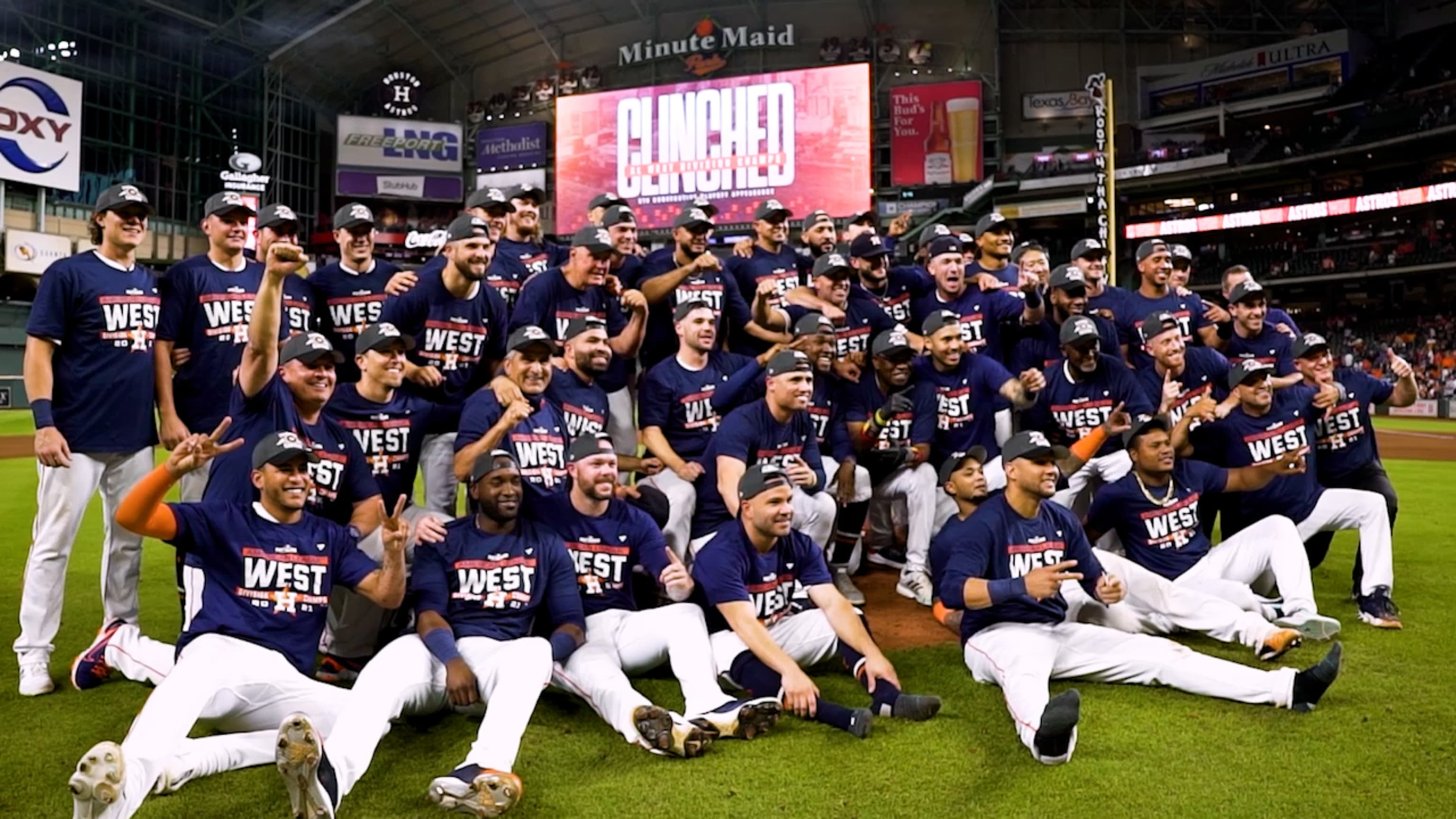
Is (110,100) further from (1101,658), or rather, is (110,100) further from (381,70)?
(1101,658)

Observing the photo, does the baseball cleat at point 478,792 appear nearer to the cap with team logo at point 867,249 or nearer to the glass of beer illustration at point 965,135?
the cap with team logo at point 867,249

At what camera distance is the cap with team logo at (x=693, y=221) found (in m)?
7.21

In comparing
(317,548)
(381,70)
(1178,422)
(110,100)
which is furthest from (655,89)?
(317,548)

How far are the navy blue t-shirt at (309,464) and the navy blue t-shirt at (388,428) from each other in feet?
0.69

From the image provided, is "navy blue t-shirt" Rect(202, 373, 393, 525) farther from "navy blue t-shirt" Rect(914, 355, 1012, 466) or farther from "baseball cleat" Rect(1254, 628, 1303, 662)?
"baseball cleat" Rect(1254, 628, 1303, 662)

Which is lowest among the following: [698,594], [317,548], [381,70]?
[698,594]

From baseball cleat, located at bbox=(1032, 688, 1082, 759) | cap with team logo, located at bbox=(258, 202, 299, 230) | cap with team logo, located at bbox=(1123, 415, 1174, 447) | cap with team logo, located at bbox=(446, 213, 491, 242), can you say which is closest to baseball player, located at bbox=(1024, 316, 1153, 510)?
cap with team logo, located at bbox=(1123, 415, 1174, 447)

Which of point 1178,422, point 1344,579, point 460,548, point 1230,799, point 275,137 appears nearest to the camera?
point 1230,799

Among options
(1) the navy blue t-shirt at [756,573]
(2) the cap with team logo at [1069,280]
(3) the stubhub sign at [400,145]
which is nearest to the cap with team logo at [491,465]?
(1) the navy blue t-shirt at [756,573]

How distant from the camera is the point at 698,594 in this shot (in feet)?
16.7

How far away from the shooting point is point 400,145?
4197cm

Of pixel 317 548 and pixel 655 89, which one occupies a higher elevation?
pixel 655 89

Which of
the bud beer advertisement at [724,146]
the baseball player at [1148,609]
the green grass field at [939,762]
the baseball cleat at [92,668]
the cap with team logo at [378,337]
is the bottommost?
the green grass field at [939,762]

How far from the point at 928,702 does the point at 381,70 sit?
147 feet
